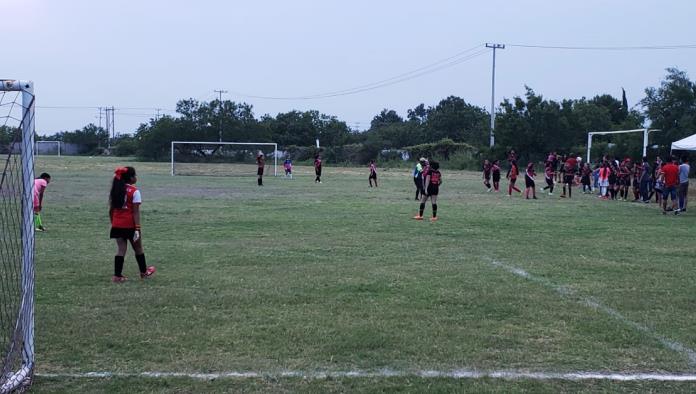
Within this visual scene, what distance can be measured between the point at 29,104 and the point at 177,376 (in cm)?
242

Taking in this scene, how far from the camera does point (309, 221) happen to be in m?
16.5

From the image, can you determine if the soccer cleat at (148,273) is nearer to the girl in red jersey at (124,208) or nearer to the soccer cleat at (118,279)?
the soccer cleat at (118,279)

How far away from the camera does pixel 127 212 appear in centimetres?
865

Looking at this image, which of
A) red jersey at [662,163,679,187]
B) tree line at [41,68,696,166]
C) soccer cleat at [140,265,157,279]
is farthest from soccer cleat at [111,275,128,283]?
tree line at [41,68,696,166]

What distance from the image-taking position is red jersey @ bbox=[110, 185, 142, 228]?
340 inches

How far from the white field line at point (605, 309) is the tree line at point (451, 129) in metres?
32.5

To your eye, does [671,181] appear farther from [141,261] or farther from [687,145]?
[141,261]

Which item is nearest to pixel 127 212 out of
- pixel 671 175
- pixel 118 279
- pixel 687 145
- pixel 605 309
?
pixel 118 279

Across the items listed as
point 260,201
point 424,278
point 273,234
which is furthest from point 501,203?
point 424,278

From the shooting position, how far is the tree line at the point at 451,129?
40406mm

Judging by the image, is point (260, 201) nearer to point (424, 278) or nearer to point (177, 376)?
point (424, 278)

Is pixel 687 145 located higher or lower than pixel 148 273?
higher

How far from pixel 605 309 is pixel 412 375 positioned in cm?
324

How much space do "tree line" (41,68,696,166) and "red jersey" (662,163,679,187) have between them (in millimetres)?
20200
